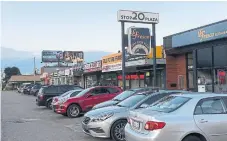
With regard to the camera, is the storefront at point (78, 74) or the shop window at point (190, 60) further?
the storefront at point (78, 74)

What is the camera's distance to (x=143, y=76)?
31.8m

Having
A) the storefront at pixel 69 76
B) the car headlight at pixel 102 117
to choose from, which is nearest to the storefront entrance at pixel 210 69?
the car headlight at pixel 102 117

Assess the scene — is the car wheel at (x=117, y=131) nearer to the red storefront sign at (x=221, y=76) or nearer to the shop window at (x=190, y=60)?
the red storefront sign at (x=221, y=76)

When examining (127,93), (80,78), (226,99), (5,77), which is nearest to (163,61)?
(127,93)

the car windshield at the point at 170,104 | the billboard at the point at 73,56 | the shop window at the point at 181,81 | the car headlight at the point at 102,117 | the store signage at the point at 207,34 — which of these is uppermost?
the billboard at the point at 73,56

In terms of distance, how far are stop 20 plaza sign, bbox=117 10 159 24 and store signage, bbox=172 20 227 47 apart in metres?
1.84

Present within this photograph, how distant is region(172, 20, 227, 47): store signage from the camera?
18172 millimetres

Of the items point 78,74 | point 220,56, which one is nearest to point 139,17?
point 220,56

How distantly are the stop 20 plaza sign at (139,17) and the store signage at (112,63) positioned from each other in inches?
352

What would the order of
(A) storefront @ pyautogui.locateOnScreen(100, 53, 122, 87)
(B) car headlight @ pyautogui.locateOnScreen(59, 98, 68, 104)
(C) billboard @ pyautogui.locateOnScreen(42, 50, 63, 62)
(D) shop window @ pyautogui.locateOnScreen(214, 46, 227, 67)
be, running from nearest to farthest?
(B) car headlight @ pyautogui.locateOnScreen(59, 98, 68, 104) → (D) shop window @ pyautogui.locateOnScreen(214, 46, 227, 67) → (A) storefront @ pyautogui.locateOnScreen(100, 53, 122, 87) → (C) billboard @ pyautogui.locateOnScreen(42, 50, 63, 62)

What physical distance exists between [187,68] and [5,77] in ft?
436

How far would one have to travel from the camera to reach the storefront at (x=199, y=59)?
19062 millimetres

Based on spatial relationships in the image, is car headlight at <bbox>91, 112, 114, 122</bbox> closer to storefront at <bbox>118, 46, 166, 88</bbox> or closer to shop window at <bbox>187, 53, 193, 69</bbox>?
shop window at <bbox>187, 53, 193, 69</bbox>

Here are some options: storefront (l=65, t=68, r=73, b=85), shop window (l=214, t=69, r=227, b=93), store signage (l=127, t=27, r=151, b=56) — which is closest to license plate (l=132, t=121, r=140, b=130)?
shop window (l=214, t=69, r=227, b=93)
